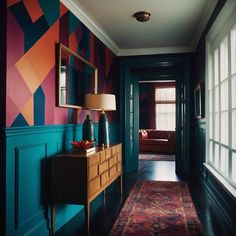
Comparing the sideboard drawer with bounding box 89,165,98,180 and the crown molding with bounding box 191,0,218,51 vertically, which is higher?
the crown molding with bounding box 191,0,218,51

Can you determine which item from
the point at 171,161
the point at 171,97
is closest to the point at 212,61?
the point at 171,161

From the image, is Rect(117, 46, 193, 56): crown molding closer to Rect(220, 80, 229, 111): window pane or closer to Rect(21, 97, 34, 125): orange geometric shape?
Rect(220, 80, 229, 111): window pane

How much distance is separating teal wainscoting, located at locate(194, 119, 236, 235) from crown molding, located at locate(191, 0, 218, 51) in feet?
4.56

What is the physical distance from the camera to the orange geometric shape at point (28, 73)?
2.15 metres

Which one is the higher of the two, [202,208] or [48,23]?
[48,23]

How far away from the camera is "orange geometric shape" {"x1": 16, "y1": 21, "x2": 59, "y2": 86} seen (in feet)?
7.26

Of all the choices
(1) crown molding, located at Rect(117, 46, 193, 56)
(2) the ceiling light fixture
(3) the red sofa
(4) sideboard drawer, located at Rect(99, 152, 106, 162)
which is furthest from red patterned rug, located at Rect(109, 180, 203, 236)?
(3) the red sofa

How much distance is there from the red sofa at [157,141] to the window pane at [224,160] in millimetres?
5088

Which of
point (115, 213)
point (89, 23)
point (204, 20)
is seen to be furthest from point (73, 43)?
point (115, 213)

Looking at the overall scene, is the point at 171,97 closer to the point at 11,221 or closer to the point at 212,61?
the point at 212,61

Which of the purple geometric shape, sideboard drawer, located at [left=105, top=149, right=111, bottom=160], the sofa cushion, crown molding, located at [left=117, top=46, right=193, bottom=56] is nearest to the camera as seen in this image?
the purple geometric shape

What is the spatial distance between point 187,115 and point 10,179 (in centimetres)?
389

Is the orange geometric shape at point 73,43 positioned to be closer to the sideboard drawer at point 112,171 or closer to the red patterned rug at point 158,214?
the sideboard drawer at point 112,171

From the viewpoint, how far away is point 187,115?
520cm
